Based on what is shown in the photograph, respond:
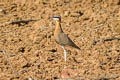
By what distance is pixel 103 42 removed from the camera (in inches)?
369

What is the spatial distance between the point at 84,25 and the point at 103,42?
1282 millimetres

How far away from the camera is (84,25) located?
10516 mm

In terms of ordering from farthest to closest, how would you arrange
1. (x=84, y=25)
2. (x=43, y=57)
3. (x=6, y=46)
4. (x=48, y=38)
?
(x=84, y=25), (x=48, y=38), (x=6, y=46), (x=43, y=57)

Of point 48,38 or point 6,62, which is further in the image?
point 48,38

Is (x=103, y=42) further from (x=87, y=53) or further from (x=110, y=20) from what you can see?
(x=110, y=20)

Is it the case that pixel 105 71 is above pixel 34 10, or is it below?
below

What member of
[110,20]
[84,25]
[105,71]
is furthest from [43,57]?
[110,20]

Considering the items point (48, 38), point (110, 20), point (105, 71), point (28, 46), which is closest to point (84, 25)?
point (110, 20)

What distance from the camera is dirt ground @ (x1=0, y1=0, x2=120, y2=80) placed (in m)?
7.48

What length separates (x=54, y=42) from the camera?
918 centimetres

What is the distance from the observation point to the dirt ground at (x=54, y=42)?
748cm

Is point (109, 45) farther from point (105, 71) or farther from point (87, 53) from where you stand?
point (105, 71)

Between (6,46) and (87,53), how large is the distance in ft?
5.74

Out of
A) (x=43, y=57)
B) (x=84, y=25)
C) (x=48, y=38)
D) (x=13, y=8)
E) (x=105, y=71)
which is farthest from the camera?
(x=13, y=8)
